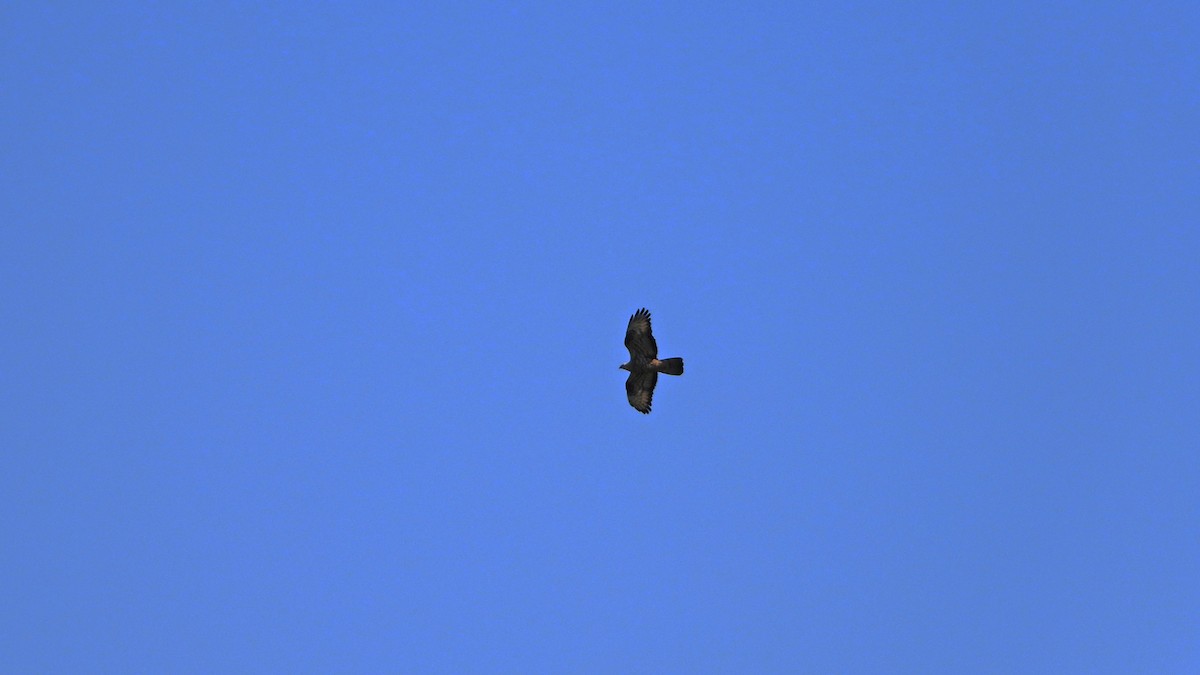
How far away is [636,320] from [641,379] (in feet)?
7.69

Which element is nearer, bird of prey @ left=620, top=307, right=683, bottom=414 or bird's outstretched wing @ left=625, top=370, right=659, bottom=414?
bird of prey @ left=620, top=307, right=683, bottom=414

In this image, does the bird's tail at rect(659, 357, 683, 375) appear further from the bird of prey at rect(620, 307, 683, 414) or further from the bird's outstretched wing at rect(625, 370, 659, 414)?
the bird's outstretched wing at rect(625, 370, 659, 414)

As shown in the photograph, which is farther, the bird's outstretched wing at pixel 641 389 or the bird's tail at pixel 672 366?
the bird's outstretched wing at pixel 641 389

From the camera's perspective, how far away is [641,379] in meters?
57.9

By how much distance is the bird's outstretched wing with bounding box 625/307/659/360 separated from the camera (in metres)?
56.8

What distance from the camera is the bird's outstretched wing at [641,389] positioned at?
190 ft

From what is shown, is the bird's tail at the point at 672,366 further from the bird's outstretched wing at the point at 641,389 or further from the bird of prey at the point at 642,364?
the bird's outstretched wing at the point at 641,389

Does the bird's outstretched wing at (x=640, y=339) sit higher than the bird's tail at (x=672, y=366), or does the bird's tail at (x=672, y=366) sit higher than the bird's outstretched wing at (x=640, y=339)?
the bird's outstretched wing at (x=640, y=339)

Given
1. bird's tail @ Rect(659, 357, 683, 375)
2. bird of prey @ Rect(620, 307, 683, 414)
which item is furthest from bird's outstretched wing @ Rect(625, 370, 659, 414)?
bird's tail @ Rect(659, 357, 683, 375)

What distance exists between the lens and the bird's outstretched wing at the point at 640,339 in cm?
5675

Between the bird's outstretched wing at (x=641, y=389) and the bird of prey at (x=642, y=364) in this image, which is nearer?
the bird of prey at (x=642, y=364)

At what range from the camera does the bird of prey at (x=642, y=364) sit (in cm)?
5659

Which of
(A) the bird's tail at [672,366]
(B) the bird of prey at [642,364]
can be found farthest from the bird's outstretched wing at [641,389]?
(A) the bird's tail at [672,366]

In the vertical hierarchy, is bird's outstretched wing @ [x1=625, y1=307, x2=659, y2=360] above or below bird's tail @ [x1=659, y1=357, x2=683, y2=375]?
above
